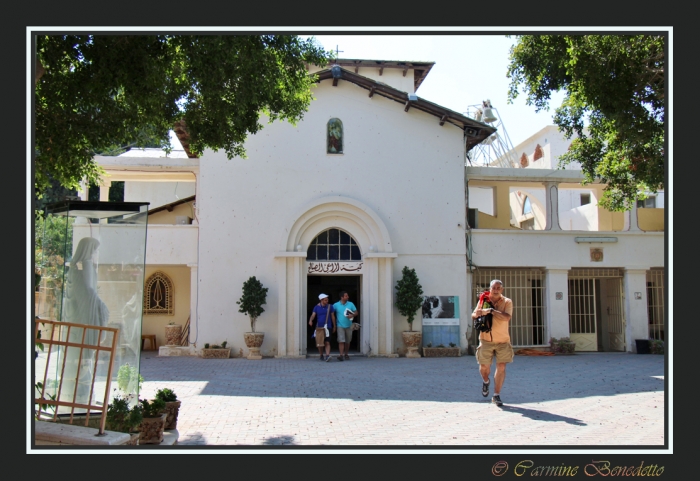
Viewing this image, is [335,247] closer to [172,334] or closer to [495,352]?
[172,334]

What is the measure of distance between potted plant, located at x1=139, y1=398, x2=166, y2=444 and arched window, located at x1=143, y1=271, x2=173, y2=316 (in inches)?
556

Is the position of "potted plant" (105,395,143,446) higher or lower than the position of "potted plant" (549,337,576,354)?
higher

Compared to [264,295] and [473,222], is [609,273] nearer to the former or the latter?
[473,222]

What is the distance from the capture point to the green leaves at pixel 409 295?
18.1 meters

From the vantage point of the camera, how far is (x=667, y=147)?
5926 mm

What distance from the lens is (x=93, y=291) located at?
25.8ft

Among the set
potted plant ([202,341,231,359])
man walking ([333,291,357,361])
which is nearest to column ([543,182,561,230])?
man walking ([333,291,357,361])

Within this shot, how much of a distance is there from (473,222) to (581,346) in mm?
5142

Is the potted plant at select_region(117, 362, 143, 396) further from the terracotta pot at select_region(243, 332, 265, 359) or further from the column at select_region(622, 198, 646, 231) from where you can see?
the column at select_region(622, 198, 646, 231)

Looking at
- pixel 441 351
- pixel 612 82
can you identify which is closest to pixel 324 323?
pixel 441 351

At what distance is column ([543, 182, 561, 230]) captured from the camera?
65.1 feet

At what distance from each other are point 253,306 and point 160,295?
16.7 ft

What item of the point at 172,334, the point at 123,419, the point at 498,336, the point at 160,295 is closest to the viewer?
the point at 123,419

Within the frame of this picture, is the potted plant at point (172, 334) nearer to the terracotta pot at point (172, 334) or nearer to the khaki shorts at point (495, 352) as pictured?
the terracotta pot at point (172, 334)
